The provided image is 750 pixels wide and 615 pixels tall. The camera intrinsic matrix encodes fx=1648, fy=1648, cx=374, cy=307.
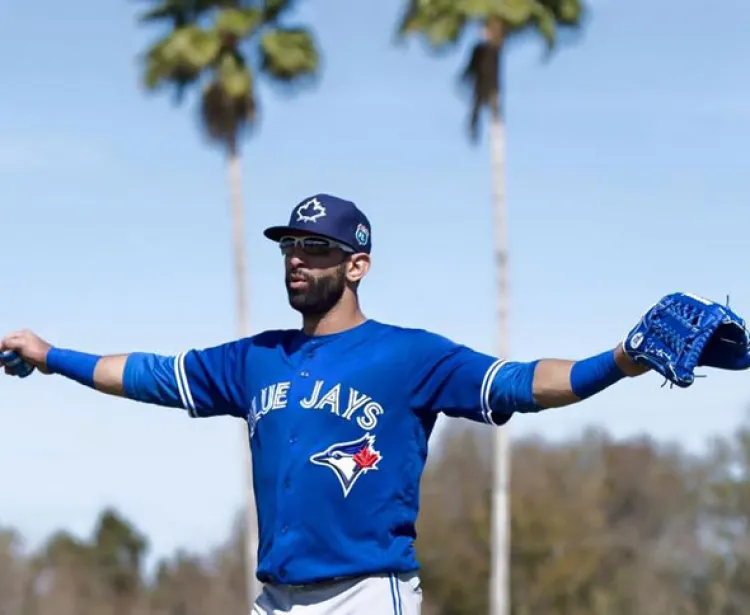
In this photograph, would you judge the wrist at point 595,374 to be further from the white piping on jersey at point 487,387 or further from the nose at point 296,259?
the nose at point 296,259

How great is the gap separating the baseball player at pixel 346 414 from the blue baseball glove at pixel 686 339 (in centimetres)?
33

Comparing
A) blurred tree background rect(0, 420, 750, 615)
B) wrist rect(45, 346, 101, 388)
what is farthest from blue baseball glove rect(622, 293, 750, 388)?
blurred tree background rect(0, 420, 750, 615)

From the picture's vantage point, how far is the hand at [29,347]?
660 centimetres

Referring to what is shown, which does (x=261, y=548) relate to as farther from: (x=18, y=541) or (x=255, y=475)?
(x=18, y=541)

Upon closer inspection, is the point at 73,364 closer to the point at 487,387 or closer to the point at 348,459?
the point at 348,459

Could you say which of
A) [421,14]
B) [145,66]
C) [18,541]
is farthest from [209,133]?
[18,541]

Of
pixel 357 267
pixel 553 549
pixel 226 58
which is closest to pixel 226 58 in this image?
pixel 226 58

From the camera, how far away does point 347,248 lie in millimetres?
6117

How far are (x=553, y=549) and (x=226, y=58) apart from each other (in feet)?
51.4

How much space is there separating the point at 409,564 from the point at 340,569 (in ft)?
0.95

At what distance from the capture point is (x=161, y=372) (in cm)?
646

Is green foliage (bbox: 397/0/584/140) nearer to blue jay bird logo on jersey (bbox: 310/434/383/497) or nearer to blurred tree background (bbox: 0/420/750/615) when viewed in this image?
blurred tree background (bbox: 0/420/750/615)

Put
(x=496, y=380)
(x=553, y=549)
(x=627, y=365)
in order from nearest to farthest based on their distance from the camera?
1. (x=627, y=365)
2. (x=496, y=380)
3. (x=553, y=549)

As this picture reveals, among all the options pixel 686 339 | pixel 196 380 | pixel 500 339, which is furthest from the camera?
pixel 500 339
